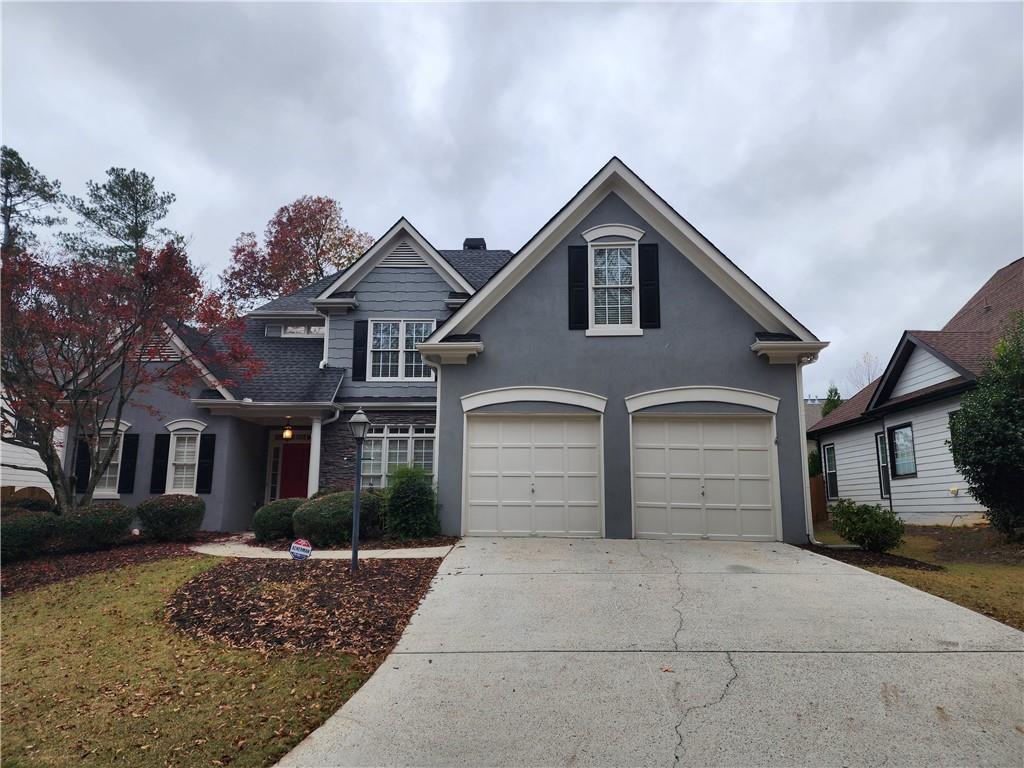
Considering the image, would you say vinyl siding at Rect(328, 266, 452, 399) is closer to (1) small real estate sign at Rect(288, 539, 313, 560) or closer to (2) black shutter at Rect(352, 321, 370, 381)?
(2) black shutter at Rect(352, 321, 370, 381)

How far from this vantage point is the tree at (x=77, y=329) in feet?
36.9

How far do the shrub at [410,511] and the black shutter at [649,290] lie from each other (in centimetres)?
518

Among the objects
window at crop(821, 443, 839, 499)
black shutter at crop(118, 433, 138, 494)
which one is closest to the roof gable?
black shutter at crop(118, 433, 138, 494)

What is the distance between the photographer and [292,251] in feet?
96.4

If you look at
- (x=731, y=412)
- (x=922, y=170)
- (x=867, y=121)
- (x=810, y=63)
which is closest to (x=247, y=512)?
(x=731, y=412)

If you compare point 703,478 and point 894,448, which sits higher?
point 894,448

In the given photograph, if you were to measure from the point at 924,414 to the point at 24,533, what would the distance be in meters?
19.6

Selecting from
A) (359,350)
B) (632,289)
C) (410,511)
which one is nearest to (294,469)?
(359,350)

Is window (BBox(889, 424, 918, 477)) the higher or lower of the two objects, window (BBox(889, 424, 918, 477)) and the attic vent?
the lower

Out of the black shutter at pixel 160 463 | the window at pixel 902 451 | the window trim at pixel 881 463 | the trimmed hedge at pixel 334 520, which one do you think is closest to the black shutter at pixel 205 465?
the black shutter at pixel 160 463

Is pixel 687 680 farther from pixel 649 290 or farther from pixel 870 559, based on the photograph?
pixel 649 290

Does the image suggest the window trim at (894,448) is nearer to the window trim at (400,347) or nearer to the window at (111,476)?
the window trim at (400,347)

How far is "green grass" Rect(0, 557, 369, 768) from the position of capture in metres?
4.30

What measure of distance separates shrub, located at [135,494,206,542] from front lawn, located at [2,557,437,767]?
4.27 meters
